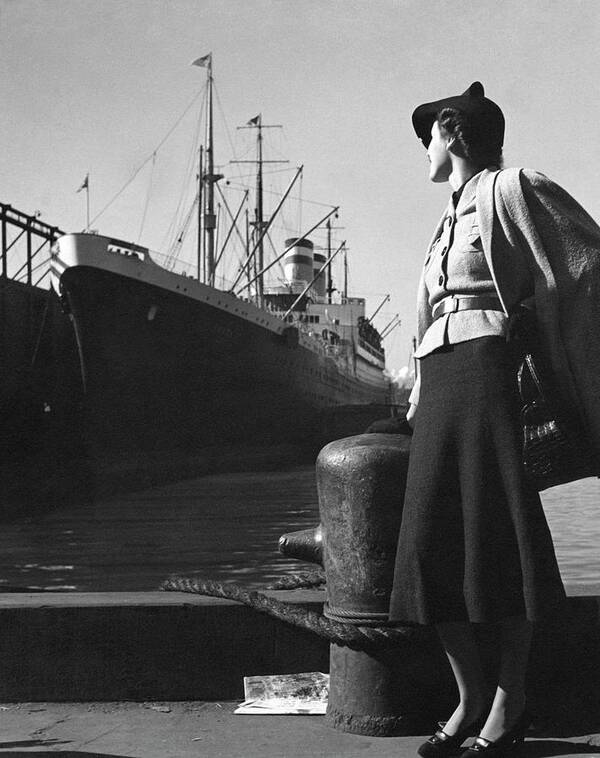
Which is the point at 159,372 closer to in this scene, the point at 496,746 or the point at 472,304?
the point at 472,304

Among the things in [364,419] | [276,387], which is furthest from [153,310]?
[364,419]

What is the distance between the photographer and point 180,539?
12008 mm

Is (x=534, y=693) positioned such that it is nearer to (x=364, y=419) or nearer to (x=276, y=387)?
(x=276, y=387)

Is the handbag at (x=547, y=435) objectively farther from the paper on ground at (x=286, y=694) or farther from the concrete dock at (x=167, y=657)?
the paper on ground at (x=286, y=694)

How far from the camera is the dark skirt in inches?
91.7

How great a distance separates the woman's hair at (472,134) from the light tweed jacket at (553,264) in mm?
135

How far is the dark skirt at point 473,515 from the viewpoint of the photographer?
233 cm

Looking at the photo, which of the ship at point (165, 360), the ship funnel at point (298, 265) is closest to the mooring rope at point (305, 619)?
the ship at point (165, 360)

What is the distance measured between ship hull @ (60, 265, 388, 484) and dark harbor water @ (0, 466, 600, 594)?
3.25m

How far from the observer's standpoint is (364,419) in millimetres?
39688

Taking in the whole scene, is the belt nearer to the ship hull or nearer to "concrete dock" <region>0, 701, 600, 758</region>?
"concrete dock" <region>0, 701, 600, 758</region>

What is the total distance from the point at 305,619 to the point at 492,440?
83cm

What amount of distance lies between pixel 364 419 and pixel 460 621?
37348 millimetres

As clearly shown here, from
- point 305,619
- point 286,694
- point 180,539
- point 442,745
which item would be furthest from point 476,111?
point 180,539
